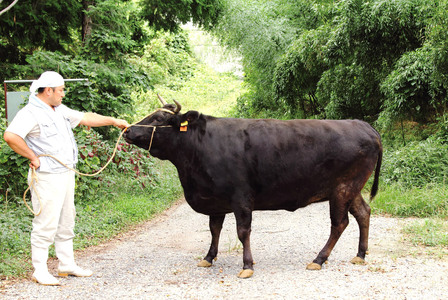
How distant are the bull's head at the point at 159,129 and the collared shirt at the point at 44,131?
A: 81 centimetres

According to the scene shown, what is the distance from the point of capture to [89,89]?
33.7 ft

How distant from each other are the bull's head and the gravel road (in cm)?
148

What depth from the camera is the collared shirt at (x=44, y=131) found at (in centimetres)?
519

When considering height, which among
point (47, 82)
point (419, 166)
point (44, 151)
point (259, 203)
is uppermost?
point (47, 82)

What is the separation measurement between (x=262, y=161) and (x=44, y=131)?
2.42 m

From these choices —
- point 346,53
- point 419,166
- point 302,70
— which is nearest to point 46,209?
point 419,166

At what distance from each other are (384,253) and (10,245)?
4.71 m

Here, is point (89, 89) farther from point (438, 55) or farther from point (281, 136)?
point (438, 55)

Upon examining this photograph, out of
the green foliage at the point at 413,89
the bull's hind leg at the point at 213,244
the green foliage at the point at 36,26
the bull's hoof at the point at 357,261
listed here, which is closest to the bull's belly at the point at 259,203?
the bull's hind leg at the point at 213,244

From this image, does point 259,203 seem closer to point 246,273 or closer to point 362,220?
point 246,273

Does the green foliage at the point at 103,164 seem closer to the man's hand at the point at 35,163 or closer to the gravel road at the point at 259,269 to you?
the gravel road at the point at 259,269

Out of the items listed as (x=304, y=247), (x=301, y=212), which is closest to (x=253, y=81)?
(x=301, y=212)

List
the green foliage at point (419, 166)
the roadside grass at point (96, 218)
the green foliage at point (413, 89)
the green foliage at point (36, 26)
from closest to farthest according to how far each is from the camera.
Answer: the roadside grass at point (96, 218) < the green foliage at point (419, 166) < the green foliage at point (413, 89) < the green foliage at point (36, 26)

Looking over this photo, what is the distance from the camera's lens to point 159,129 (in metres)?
6.06
